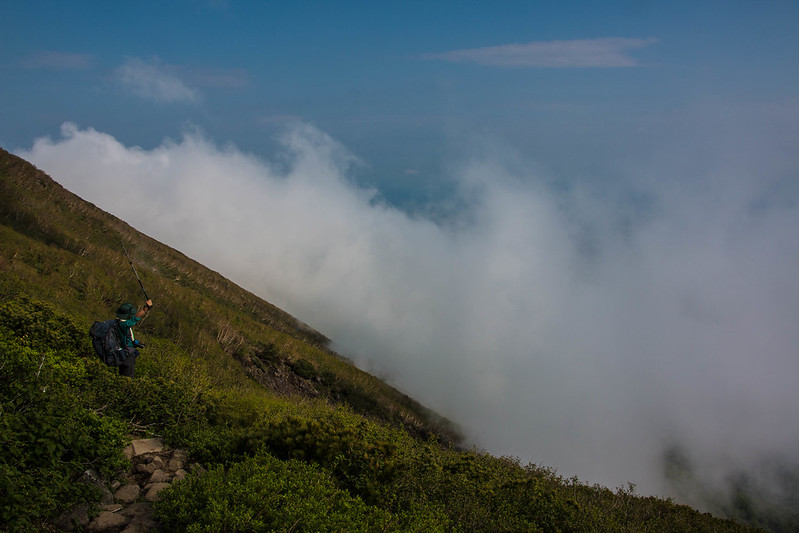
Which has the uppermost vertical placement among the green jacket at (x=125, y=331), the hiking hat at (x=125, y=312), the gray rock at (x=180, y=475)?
the hiking hat at (x=125, y=312)

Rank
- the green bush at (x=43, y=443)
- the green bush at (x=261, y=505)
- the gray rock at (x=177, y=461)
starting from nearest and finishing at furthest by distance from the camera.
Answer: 1. the green bush at (x=43, y=443)
2. the green bush at (x=261, y=505)
3. the gray rock at (x=177, y=461)

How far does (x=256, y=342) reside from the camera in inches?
934

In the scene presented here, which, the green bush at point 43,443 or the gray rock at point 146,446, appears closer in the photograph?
the green bush at point 43,443

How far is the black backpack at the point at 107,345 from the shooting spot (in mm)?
9383

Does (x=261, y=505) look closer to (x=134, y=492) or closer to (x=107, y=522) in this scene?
(x=107, y=522)

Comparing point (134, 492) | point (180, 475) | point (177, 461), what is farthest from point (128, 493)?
point (177, 461)

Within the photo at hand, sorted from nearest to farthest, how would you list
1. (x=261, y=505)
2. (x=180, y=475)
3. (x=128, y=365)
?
(x=261, y=505) < (x=180, y=475) < (x=128, y=365)

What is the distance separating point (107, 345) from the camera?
30.8ft

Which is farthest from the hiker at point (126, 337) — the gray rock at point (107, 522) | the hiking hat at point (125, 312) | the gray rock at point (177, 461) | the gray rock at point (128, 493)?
the gray rock at point (107, 522)

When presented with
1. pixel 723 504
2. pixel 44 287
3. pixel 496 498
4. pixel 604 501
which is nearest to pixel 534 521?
pixel 496 498

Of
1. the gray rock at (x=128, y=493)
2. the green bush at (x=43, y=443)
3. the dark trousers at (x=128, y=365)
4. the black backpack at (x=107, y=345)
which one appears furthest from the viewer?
the dark trousers at (x=128, y=365)

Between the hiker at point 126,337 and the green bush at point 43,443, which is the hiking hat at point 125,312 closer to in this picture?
the hiker at point 126,337

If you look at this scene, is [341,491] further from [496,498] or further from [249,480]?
[496,498]

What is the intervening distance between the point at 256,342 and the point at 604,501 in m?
17.6
